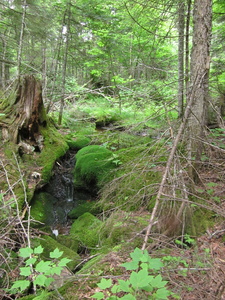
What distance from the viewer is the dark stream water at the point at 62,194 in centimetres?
555

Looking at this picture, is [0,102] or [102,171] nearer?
[102,171]

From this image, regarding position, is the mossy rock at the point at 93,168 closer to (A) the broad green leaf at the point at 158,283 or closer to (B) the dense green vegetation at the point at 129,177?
(B) the dense green vegetation at the point at 129,177

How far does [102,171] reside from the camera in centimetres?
604

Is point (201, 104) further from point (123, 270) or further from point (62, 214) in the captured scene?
point (62, 214)

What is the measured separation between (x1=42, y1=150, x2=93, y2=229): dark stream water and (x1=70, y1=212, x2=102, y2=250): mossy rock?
2.72 feet

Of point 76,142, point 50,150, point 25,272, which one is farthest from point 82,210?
point 25,272

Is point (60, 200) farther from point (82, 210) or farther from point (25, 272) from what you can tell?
point (25, 272)

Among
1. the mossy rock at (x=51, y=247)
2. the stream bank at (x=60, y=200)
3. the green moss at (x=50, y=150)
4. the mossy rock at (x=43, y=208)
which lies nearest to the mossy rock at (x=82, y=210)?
the stream bank at (x=60, y=200)

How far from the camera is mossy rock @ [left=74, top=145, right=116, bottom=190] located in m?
6.00

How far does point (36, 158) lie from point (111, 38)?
6.42 metres

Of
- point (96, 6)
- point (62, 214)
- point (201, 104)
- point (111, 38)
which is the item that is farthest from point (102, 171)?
point (96, 6)

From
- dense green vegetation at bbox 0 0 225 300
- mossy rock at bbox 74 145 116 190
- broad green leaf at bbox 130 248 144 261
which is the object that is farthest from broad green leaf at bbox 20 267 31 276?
mossy rock at bbox 74 145 116 190

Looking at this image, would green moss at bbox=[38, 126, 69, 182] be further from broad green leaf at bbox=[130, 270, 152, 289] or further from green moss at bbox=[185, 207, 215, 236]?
broad green leaf at bbox=[130, 270, 152, 289]

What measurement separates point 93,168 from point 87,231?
212cm
